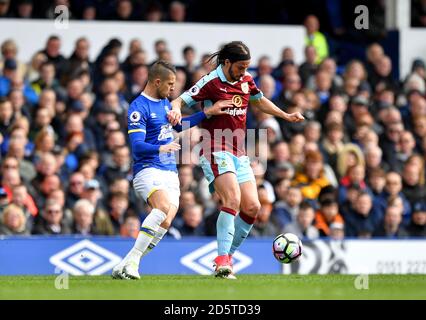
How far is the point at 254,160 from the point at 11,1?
239 inches

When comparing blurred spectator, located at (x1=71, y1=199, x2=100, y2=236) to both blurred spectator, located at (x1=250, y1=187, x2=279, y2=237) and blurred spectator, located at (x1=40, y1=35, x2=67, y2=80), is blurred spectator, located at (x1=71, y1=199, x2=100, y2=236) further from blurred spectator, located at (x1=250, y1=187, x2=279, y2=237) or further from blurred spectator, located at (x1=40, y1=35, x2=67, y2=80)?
blurred spectator, located at (x1=40, y1=35, x2=67, y2=80)

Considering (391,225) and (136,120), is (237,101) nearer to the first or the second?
(136,120)

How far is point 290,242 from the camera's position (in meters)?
13.8

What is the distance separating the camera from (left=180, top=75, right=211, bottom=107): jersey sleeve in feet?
44.5

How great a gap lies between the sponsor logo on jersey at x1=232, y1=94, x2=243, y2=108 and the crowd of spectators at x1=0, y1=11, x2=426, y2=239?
447 centimetres

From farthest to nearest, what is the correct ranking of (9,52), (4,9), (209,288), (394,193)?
(4,9) → (9,52) → (394,193) → (209,288)

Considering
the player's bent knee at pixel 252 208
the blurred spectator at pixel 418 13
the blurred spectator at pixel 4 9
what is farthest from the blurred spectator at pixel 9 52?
the blurred spectator at pixel 418 13

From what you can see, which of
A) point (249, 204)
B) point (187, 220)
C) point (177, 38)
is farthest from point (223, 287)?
point (177, 38)

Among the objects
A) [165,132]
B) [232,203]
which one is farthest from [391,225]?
[165,132]

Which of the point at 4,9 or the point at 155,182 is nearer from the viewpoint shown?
the point at 155,182

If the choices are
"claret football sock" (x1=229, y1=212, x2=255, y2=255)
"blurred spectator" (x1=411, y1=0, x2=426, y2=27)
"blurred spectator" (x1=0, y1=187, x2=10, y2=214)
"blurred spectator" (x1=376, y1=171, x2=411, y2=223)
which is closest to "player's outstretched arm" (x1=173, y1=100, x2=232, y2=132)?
"claret football sock" (x1=229, y1=212, x2=255, y2=255)

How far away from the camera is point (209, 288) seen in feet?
40.1

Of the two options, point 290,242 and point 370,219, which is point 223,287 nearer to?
point 290,242

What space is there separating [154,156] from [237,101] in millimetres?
1100
